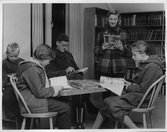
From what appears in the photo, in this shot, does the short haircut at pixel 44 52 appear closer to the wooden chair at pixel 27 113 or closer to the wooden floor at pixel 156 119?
the wooden chair at pixel 27 113

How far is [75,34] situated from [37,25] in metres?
0.45

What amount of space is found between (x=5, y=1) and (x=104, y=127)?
1.55 meters

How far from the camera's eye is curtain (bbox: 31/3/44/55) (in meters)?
2.73

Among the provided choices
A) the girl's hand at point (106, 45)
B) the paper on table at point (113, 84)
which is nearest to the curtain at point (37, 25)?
the girl's hand at point (106, 45)

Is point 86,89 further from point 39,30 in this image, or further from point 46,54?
point 39,30

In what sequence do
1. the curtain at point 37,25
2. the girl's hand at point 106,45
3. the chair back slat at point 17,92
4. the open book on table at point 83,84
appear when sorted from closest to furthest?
the chair back slat at point 17,92, the open book on table at point 83,84, the curtain at point 37,25, the girl's hand at point 106,45

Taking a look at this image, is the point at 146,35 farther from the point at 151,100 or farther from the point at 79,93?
the point at 79,93

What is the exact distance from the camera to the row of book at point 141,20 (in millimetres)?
3008

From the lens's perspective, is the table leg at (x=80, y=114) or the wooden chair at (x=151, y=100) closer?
the wooden chair at (x=151, y=100)

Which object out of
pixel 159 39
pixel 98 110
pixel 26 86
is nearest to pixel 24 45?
pixel 26 86

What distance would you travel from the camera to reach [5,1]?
2643mm

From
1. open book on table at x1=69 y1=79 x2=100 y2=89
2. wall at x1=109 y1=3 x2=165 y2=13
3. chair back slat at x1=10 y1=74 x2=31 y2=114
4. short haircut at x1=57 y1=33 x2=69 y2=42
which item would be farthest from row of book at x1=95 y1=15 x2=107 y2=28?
chair back slat at x1=10 y1=74 x2=31 y2=114

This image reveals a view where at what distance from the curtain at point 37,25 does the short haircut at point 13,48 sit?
0.14 m

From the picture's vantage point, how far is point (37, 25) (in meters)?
2.82
